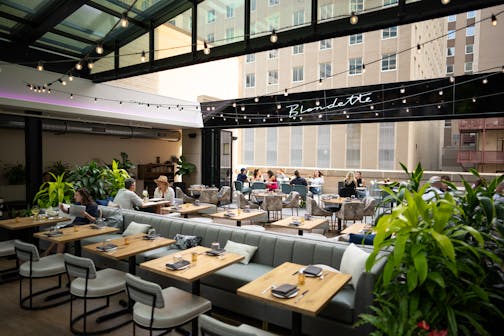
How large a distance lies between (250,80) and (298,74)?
385cm

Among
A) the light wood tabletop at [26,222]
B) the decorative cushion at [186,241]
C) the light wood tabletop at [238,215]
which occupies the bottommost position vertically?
the decorative cushion at [186,241]

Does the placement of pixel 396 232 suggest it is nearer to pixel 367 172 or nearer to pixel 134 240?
pixel 134 240

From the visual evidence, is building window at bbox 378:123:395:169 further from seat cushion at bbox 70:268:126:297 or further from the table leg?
seat cushion at bbox 70:268:126:297

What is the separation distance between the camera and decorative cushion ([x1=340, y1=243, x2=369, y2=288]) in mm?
3111

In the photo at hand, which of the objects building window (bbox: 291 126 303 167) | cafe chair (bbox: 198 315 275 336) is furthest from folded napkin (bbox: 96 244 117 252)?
building window (bbox: 291 126 303 167)

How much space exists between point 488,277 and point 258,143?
851 inches

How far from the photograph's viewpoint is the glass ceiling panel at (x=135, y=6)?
6219mm

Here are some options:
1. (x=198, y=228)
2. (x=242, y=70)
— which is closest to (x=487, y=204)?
(x=198, y=228)

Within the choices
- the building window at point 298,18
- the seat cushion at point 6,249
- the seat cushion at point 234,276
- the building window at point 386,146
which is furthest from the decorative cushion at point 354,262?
the building window at point 386,146

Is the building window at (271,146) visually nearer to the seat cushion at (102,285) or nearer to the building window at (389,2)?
the building window at (389,2)

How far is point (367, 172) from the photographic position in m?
16.8

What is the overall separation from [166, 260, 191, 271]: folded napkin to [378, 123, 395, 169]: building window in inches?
697

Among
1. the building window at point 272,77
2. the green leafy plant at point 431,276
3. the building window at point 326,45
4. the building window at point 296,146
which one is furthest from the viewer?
the building window at point 272,77

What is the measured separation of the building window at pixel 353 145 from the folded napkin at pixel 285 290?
1822cm
